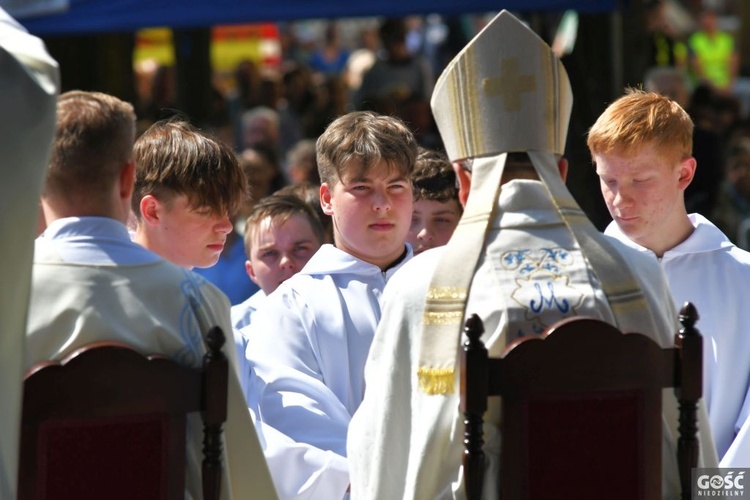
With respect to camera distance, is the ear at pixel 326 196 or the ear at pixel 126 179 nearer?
the ear at pixel 126 179

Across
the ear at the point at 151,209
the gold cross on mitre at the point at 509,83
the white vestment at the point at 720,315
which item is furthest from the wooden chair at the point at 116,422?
the white vestment at the point at 720,315

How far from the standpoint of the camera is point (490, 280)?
303 centimetres

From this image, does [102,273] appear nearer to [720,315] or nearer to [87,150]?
[87,150]

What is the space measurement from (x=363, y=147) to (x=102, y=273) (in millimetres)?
1353

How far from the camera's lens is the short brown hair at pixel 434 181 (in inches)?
184

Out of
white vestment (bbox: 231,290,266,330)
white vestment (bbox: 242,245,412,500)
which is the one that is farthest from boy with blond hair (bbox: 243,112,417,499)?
white vestment (bbox: 231,290,266,330)

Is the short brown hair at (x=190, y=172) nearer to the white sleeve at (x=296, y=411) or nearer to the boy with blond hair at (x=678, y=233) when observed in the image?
the white sleeve at (x=296, y=411)

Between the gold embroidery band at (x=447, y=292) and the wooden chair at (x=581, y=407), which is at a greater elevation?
the gold embroidery band at (x=447, y=292)

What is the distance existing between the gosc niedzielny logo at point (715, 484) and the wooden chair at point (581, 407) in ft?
0.47

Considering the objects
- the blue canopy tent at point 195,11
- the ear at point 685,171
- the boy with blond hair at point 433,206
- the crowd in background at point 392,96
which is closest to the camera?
the ear at point 685,171

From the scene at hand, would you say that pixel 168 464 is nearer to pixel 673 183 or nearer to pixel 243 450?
pixel 243 450

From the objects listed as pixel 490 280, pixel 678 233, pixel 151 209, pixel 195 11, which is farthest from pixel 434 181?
pixel 195 11

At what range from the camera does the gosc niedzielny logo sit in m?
3.15

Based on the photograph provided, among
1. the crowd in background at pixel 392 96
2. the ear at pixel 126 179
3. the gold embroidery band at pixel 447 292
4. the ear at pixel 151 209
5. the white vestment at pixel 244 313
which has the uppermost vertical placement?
the crowd in background at pixel 392 96
